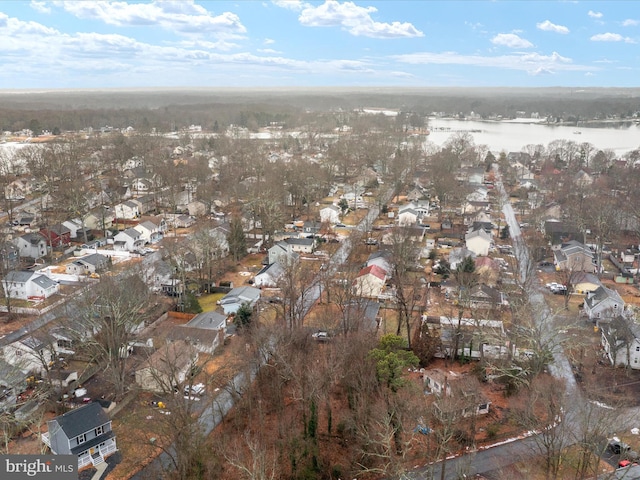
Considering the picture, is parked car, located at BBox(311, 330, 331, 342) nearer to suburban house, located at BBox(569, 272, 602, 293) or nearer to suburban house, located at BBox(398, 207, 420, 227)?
suburban house, located at BBox(569, 272, 602, 293)

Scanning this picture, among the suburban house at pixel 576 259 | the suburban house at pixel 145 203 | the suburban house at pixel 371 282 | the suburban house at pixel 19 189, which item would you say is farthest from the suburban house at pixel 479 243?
the suburban house at pixel 19 189

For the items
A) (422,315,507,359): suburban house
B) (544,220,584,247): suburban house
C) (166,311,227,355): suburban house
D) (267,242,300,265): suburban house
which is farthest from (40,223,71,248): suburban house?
(544,220,584,247): suburban house

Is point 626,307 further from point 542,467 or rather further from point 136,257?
point 136,257

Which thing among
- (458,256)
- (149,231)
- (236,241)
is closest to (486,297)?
(458,256)

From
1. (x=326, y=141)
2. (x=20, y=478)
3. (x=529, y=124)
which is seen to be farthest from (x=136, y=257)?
(x=529, y=124)

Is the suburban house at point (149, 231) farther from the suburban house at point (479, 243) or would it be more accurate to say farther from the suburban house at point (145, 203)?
the suburban house at point (479, 243)

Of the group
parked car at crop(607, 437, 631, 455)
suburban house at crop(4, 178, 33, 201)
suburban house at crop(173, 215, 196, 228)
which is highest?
suburban house at crop(4, 178, 33, 201)
